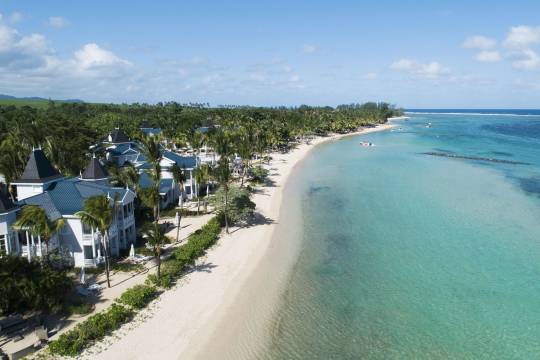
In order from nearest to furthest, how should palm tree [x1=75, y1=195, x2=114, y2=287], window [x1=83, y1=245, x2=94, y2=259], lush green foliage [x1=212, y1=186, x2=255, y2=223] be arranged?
1. palm tree [x1=75, y1=195, x2=114, y2=287]
2. window [x1=83, y1=245, x2=94, y2=259]
3. lush green foliage [x1=212, y1=186, x2=255, y2=223]

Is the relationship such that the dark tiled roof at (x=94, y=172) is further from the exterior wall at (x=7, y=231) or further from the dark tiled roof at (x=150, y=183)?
the exterior wall at (x=7, y=231)

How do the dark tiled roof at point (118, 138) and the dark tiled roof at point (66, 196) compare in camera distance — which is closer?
the dark tiled roof at point (66, 196)

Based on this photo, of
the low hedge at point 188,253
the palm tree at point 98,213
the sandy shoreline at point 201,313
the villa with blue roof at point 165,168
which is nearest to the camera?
the sandy shoreline at point 201,313

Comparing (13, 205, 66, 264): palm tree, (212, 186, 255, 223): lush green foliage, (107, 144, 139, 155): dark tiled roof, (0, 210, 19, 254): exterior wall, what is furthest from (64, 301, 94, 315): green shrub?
(107, 144, 139, 155): dark tiled roof

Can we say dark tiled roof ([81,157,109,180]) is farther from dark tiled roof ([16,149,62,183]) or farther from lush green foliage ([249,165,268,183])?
lush green foliage ([249,165,268,183])

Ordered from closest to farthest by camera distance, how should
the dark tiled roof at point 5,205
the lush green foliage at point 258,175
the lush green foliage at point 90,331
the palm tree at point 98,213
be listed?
the lush green foliage at point 90,331 < the palm tree at point 98,213 < the dark tiled roof at point 5,205 < the lush green foliage at point 258,175

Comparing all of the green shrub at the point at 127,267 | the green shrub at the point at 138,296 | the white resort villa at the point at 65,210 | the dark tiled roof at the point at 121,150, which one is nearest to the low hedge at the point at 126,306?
the green shrub at the point at 138,296
